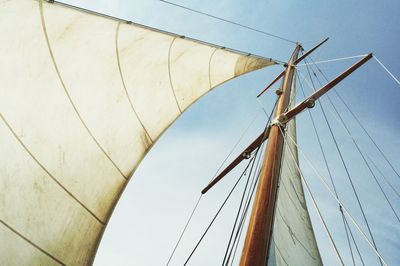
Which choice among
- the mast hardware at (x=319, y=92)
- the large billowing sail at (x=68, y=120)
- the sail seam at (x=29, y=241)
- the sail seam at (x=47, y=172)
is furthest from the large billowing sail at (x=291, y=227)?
the sail seam at (x=29, y=241)

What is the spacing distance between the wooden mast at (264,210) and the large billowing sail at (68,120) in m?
2.05

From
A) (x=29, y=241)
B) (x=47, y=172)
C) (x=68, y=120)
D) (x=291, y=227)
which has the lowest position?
(x=29, y=241)

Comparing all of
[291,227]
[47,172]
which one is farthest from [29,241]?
[291,227]

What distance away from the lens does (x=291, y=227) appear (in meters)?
6.52

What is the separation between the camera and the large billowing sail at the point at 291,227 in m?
5.43

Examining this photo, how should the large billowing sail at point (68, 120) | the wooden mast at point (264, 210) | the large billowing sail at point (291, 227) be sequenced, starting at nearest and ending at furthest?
the large billowing sail at point (68, 120), the wooden mast at point (264, 210), the large billowing sail at point (291, 227)

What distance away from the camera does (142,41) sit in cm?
443

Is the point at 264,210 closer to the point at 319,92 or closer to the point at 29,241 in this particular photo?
the point at 29,241

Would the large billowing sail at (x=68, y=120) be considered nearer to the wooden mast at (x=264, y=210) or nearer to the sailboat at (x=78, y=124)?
the sailboat at (x=78, y=124)

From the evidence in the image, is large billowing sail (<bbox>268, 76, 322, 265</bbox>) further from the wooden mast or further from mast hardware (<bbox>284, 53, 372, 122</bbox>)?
mast hardware (<bbox>284, 53, 372, 122</bbox>)

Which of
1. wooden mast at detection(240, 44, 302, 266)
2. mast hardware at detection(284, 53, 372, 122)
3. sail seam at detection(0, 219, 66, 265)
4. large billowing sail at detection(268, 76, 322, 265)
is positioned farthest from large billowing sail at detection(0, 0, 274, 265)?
large billowing sail at detection(268, 76, 322, 265)

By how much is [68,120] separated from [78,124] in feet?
0.50

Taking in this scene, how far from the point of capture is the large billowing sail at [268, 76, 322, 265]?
543 cm

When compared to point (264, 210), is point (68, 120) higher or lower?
higher
